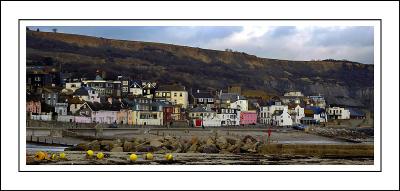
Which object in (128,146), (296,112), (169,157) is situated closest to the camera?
(169,157)

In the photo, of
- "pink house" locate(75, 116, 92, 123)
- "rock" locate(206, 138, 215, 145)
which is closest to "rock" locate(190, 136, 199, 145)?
"rock" locate(206, 138, 215, 145)

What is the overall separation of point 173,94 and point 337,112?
3275 mm

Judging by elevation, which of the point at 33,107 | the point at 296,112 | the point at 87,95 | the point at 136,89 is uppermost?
the point at 136,89

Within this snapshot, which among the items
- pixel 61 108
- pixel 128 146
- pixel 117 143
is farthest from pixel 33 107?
pixel 128 146

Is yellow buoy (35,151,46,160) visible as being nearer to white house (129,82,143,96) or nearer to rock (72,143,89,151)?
rock (72,143,89,151)

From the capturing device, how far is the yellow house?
47.3 feet

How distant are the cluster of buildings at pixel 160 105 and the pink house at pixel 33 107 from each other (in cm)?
2

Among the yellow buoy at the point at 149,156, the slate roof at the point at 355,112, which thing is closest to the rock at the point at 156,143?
the yellow buoy at the point at 149,156

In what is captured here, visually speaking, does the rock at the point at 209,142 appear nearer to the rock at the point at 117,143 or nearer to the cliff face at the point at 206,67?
the cliff face at the point at 206,67

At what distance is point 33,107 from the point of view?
14.1 m

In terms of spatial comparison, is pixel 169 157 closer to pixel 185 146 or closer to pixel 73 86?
pixel 185 146

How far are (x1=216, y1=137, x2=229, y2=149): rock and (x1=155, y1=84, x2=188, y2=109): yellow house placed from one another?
98 cm

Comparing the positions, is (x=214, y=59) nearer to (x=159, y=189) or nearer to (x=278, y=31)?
(x=278, y=31)

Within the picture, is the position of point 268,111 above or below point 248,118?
above
